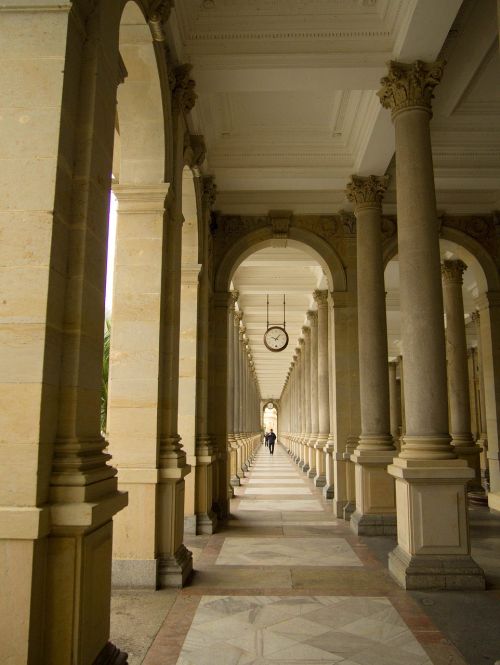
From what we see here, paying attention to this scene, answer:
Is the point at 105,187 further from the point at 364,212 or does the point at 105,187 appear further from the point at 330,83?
the point at 364,212

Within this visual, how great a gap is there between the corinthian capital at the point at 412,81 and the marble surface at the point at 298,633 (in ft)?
20.4

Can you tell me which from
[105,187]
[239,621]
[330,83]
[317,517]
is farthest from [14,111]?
[317,517]

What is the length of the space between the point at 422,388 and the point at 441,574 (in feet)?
6.96

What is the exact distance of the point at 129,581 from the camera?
6.50 meters

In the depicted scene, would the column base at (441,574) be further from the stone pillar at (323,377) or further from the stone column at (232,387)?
the stone pillar at (323,377)

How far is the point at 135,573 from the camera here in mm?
6520

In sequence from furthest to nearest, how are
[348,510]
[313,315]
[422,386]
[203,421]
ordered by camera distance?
1. [313,315]
2. [348,510]
3. [203,421]
4. [422,386]

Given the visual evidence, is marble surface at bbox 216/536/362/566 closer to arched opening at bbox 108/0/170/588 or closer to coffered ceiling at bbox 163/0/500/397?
arched opening at bbox 108/0/170/588

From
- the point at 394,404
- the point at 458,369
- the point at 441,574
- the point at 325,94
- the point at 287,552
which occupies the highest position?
the point at 325,94

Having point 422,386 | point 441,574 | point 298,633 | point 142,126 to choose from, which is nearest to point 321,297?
point 422,386

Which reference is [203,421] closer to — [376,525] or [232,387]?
[376,525]

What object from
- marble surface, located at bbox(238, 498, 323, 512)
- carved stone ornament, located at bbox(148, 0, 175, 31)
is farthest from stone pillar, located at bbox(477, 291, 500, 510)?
carved stone ornament, located at bbox(148, 0, 175, 31)

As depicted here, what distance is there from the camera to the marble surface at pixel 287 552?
802cm

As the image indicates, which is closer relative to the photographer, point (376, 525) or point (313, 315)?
point (376, 525)
